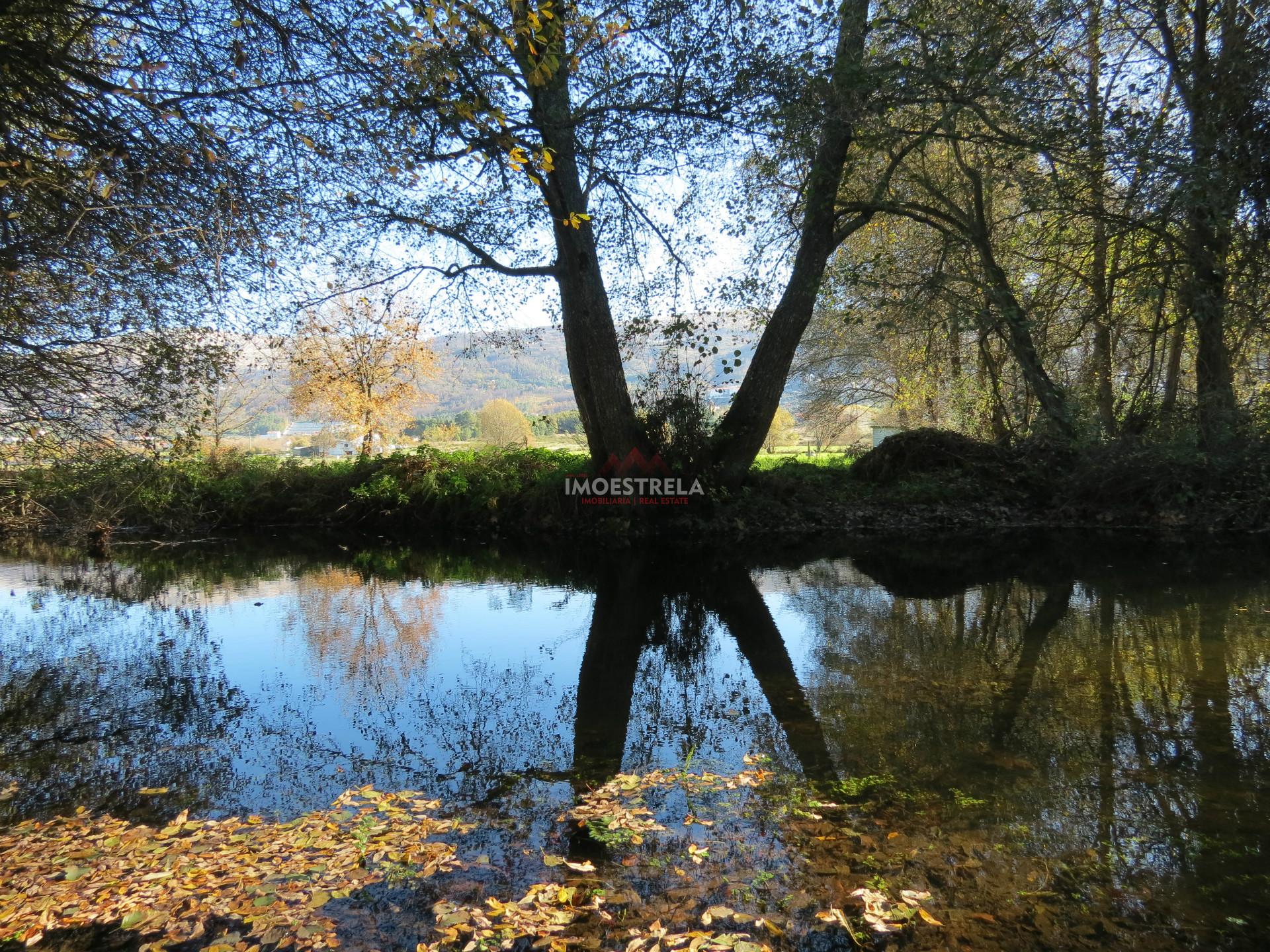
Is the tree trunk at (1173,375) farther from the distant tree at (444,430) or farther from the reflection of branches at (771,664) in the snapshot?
the distant tree at (444,430)

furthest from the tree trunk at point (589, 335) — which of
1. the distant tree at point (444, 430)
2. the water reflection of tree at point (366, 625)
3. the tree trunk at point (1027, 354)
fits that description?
the distant tree at point (444, 430)

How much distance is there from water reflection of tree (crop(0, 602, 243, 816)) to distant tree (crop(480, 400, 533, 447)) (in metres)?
8.68

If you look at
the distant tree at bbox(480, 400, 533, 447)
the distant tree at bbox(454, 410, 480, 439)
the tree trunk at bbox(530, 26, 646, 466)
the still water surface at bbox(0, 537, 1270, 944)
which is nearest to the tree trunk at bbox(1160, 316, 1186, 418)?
the still water surface at bbox(0, 537, 1270, 944)

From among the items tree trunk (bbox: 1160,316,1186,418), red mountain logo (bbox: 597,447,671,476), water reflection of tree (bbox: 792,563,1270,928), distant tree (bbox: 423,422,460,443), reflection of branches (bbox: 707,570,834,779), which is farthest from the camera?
distant tree (bbox: 423,422,460,443)

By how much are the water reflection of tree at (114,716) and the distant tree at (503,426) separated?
8.68 meters

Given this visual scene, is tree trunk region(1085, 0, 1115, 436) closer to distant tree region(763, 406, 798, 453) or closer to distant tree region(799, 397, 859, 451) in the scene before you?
distant tree region(763, 406, 798, 453)

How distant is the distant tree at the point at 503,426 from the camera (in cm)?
1524

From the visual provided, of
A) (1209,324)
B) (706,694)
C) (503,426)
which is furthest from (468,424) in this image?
(706,694)

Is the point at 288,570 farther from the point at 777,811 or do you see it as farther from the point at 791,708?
the point at 777,811

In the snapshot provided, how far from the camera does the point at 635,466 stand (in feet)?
35.7

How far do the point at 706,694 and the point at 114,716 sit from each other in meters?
3.48

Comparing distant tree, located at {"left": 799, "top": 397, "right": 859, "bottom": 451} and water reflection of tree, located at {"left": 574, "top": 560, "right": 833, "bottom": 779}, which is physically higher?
distant tree, located at {"left": 799, "top": 397, "right": 859, "bottom": 451}

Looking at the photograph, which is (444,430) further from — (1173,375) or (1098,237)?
(1173,375)

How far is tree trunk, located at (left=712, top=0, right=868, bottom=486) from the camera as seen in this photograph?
33.2ft
